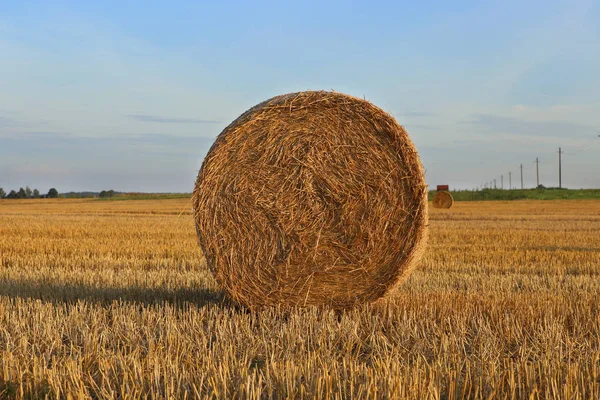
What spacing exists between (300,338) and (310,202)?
1.61 meters

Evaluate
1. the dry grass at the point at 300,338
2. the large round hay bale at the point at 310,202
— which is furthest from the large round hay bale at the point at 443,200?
the large round hay bale at the point at 310,202

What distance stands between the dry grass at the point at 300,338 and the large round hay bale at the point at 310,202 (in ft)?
1.14

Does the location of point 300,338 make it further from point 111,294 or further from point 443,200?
point 443,200

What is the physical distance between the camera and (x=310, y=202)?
19.9 ft

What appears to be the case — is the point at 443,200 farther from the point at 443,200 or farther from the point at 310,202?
the point at 310,202

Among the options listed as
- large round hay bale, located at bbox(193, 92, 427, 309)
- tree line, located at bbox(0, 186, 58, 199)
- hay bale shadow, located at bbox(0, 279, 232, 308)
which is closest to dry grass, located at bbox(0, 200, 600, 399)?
hay bale shadow, located at bbox(0, 279, 232, 308)

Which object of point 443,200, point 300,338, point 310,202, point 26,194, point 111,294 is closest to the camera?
point 300,338

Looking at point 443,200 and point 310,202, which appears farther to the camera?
point 443,200

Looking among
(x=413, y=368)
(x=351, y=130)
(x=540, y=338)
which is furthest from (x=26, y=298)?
(x=540, y=338)

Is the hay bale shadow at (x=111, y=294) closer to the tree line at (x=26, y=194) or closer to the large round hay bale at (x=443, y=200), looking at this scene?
the large round hay bale at (x=443, y=200)

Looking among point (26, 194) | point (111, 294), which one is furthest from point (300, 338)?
point (26, 194)

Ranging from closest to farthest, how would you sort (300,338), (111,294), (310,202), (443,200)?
(300,338), (310,202), (111,294), (443,200)

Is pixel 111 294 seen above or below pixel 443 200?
below

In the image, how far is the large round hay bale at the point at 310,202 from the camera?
611cm
